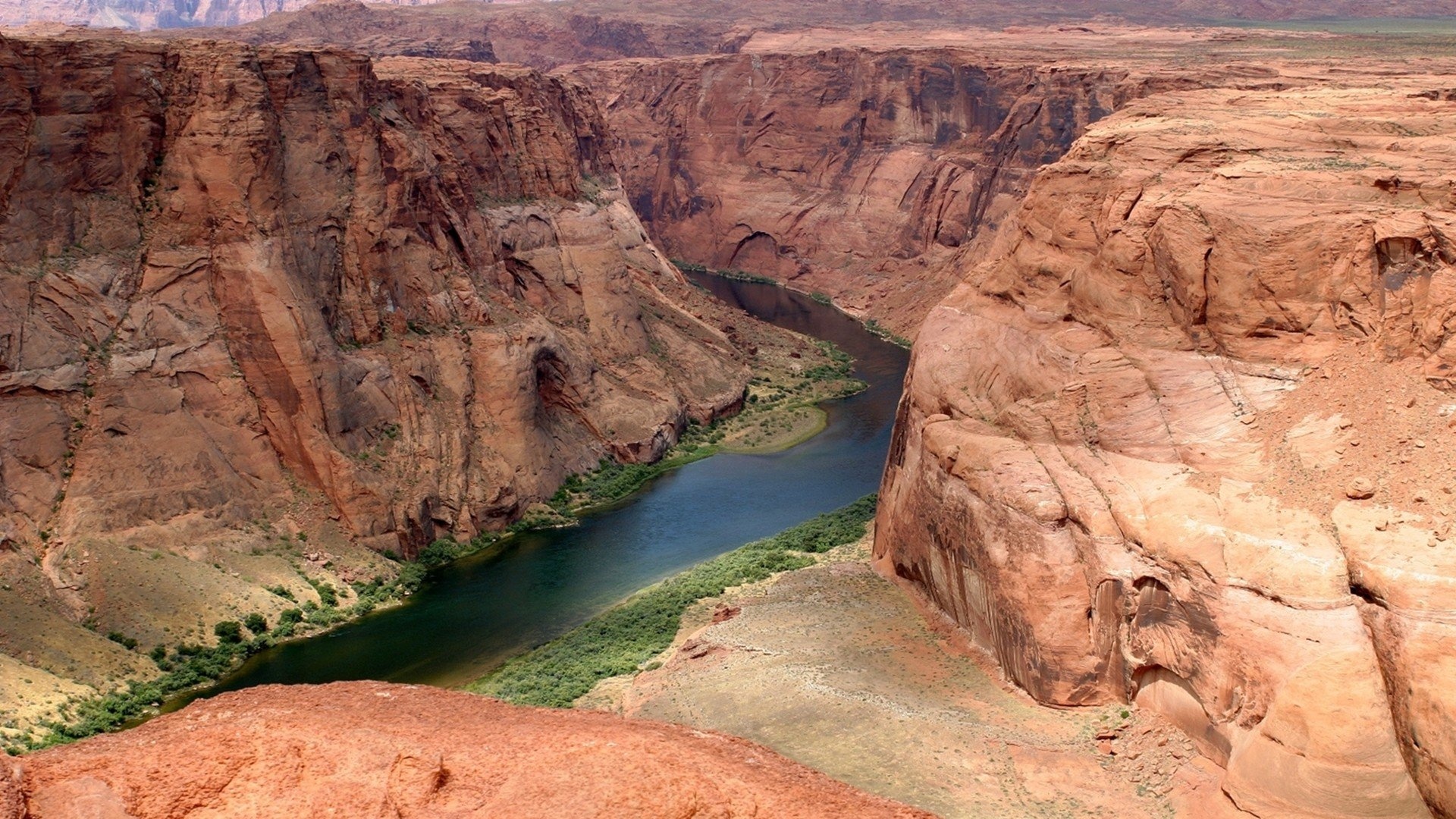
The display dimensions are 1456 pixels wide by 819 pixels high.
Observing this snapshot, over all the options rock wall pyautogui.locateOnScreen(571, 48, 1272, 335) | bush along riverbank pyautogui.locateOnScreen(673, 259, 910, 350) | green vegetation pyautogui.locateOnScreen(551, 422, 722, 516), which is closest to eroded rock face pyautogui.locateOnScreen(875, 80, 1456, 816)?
green vegetation pyautogui.locateOnScreen(551, 422, 722, 516)

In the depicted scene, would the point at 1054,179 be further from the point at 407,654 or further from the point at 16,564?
the point at 16,564

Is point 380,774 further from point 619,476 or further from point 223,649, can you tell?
point 619,476

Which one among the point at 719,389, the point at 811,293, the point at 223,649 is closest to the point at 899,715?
the point at 223,649

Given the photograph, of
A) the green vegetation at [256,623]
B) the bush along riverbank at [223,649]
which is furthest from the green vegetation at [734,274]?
the green vegetation at [256,623]

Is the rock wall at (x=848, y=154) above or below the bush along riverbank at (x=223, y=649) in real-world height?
above

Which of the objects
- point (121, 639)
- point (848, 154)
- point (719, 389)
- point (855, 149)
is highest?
point (855, 149)

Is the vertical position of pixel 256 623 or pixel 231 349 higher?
pixel 231 349

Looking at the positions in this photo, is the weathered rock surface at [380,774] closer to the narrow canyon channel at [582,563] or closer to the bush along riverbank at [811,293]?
the narrow canyon channel at [582,563]
